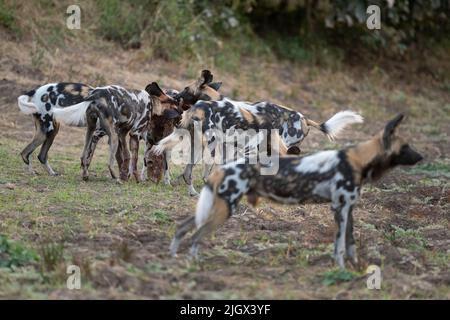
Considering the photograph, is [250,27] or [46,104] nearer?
[46,104]

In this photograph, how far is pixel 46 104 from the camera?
966 cm

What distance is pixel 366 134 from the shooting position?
47.6 feet

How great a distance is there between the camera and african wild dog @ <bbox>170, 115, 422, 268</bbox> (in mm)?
6148

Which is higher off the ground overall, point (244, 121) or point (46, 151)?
point (244, 121)

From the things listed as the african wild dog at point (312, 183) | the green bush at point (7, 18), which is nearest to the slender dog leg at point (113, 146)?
the african wild dog at point (312, 183)

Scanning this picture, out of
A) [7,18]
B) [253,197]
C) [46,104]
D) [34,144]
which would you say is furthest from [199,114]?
[7,18]

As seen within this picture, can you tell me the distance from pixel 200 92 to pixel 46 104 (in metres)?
1.66

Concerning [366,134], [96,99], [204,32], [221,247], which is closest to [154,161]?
[96,99]

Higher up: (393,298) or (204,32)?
(204,32)

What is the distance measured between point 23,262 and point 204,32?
11.4 meters

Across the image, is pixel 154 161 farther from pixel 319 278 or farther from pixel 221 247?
pixel 319 278

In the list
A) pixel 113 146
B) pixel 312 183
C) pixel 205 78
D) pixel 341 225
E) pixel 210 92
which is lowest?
pixel 341 225

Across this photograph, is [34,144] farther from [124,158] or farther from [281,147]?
[281,147]
